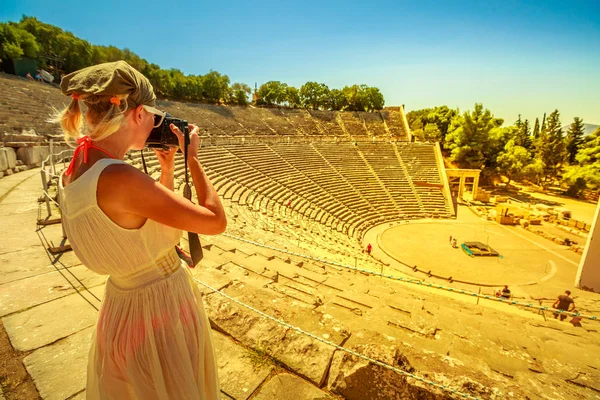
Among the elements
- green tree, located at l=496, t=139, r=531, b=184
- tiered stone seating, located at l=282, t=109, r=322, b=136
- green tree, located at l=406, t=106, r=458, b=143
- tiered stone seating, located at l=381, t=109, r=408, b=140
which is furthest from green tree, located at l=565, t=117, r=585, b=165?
tiered stone seating, located at l=282, t=109, r=322, b=136

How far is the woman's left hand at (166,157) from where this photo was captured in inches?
50.4

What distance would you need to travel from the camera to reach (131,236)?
984mm

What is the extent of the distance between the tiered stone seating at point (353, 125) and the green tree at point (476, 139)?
11.0 meters

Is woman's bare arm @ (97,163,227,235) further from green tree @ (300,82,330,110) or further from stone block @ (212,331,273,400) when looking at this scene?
green tree @ (300,82,330,110)

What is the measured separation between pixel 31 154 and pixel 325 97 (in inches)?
1533

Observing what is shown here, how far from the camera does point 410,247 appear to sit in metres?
13.6

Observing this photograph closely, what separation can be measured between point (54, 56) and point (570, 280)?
4335cm

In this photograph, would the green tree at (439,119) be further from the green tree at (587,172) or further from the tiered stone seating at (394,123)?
the green tree at (587,172)

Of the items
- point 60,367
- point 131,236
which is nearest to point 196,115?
point 60,367

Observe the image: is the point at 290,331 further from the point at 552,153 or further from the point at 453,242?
the point at 552,153

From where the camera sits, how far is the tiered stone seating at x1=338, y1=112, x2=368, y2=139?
118 ft

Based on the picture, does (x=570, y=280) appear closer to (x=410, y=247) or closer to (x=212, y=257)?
(x=410, y=247)

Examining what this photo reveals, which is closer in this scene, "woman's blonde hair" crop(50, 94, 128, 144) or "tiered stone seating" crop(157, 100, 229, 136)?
"woman's blonde hair" crop(50, 94, 128, 144)

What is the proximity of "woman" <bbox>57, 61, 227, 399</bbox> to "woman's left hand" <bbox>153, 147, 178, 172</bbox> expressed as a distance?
124mm
